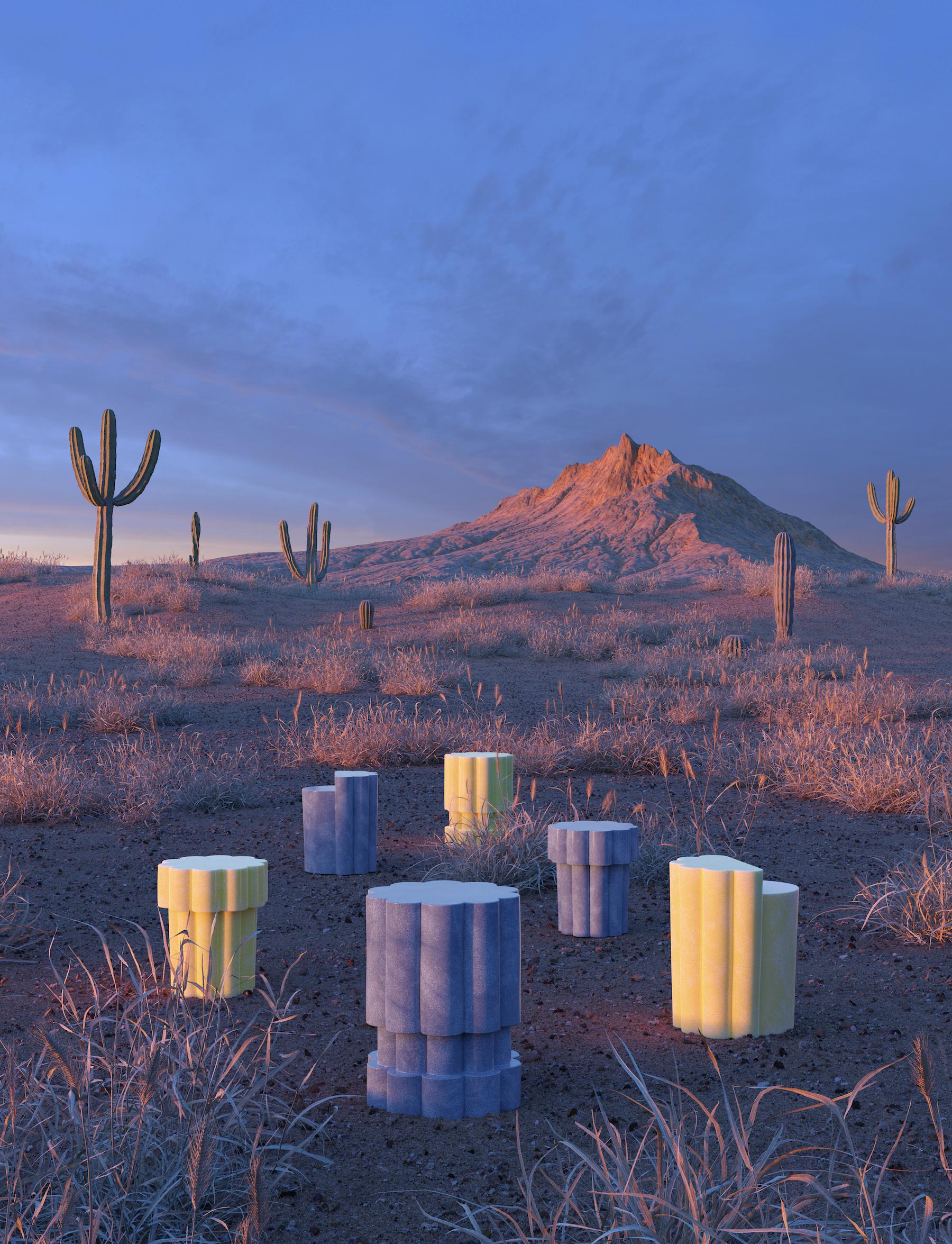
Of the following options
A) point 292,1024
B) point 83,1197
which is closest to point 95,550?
point 292,1024

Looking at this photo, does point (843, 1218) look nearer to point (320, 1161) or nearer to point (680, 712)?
point (320, 1161)

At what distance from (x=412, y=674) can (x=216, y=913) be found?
8.23 meters

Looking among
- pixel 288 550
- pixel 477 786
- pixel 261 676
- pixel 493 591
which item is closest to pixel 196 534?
pixel 288 550

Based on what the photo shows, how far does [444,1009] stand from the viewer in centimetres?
298

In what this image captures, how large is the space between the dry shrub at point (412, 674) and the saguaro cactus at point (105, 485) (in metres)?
6.58

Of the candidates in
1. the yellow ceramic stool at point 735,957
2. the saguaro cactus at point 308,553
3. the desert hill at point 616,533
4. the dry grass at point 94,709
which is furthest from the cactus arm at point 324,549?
the yellow ceramic stool at point 735,957

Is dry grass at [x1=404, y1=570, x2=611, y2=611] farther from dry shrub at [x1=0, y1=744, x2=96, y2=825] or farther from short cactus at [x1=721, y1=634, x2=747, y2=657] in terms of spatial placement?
dry shrub at [x1=0, y1=744, x2=96, y2=825]

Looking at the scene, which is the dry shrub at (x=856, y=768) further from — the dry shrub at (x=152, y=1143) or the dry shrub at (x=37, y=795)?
the dry shrub at (x=37, y=795)

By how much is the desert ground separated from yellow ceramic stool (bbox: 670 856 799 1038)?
3.5 inches

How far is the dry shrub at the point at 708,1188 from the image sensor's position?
198 cm

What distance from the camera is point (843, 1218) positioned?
7.70 feet

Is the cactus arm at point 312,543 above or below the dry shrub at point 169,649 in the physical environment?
above

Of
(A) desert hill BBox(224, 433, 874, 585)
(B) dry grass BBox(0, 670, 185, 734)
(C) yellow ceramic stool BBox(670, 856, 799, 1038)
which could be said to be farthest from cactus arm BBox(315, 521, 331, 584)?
(C) yellow ceramic stool BBox(670, 856, 799, 1038)

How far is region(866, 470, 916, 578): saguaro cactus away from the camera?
2747 cm
